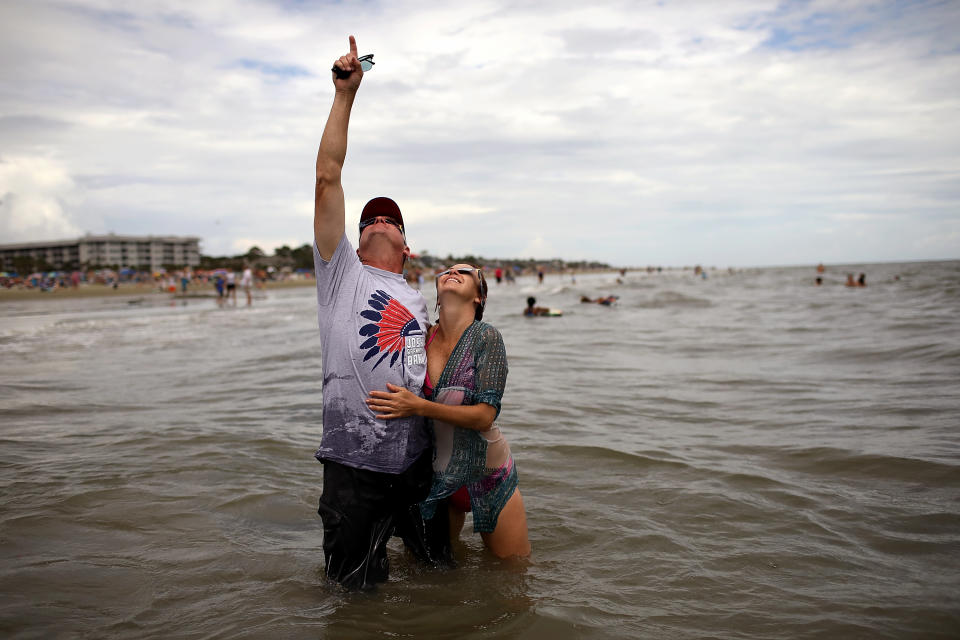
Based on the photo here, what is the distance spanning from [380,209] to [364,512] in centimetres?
163

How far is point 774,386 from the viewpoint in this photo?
900 centimetres

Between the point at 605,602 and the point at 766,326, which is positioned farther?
the point at 766,326

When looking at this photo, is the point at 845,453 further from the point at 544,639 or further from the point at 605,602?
the point at 544,639

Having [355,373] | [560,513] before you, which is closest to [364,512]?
[355,373]

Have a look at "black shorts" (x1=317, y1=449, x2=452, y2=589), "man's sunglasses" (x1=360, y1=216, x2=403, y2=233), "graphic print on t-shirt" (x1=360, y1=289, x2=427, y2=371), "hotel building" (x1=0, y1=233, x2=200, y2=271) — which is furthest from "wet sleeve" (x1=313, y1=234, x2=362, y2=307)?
"hotel building" (x1=0, y1=233, x2=200, y2=271)

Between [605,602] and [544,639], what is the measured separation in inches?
20.9

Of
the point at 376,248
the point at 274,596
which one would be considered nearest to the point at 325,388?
the point at 376,248

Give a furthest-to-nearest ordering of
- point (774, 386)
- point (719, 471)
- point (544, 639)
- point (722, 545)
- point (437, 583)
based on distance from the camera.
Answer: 1. point (774, 386)
2. point (719, 471)
3. point (722, 545)
4. point (437, 583)
5. point (544, 639)

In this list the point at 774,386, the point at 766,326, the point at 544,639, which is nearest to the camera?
the point at 544,639

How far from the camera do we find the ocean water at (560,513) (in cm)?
307

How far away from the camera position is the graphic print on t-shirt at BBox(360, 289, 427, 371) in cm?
302

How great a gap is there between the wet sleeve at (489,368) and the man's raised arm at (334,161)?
923 mm

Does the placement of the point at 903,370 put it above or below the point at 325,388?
below

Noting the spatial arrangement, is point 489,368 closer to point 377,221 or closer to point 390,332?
point 390,332
